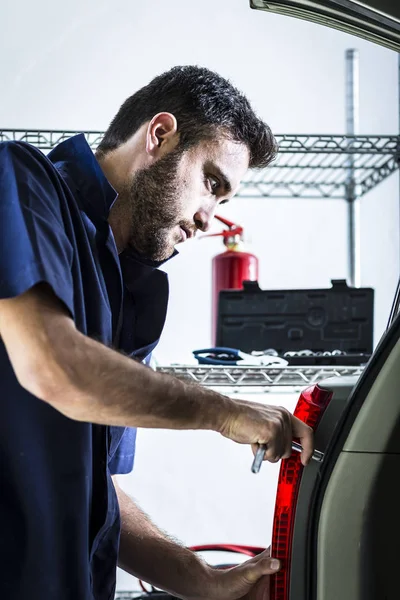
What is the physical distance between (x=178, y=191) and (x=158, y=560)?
0.62 m

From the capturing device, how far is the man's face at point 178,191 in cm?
131

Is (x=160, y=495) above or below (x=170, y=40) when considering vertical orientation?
below

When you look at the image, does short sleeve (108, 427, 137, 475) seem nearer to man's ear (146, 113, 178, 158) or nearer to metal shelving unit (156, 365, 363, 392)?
metal shelving unit (156, 365, 363, 392)

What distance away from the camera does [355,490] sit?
84cm

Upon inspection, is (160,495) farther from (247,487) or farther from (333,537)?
(333,537)

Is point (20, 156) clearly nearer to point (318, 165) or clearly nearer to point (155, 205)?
point (155, 205)

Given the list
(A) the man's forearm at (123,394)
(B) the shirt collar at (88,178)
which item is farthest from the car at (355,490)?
(B) the shirt collar at (88,178)

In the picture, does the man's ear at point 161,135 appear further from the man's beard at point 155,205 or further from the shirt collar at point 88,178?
the shirt collar at point 88,178

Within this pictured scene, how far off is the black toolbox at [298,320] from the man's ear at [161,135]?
600 mm

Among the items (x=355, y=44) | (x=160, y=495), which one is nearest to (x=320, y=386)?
(x=160, y=495)

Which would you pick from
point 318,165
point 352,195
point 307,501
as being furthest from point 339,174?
point 307,501

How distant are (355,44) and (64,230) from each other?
169 cm

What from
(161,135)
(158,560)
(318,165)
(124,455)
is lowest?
(158,560)

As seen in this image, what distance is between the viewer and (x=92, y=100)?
2248mm
